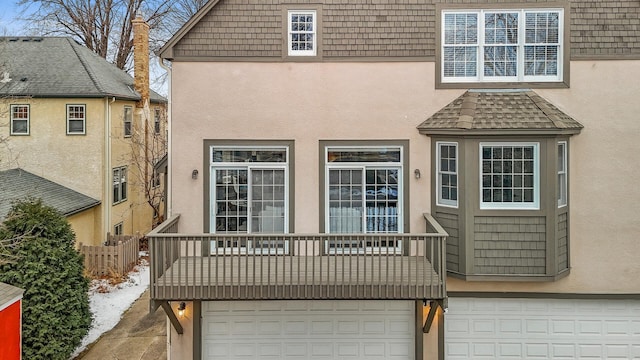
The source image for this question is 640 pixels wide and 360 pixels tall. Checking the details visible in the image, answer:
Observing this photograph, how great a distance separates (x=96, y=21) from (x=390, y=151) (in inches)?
1068

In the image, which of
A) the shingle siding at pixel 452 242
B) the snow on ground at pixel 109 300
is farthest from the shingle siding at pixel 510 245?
the snow on ground at pixel 109 300

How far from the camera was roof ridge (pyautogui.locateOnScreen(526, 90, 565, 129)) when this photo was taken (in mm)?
8750

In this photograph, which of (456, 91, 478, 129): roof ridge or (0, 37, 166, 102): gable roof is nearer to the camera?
(456, 91, 478, 129): roof ridge

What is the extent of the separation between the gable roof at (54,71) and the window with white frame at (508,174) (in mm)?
14089

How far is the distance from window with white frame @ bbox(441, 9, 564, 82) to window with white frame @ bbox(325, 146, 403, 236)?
6.80ft

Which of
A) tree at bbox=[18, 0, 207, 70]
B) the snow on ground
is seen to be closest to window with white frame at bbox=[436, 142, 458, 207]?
the snow on ground

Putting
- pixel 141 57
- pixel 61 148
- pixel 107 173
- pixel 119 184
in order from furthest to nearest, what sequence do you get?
pixel 141 57 → pixel 119 184 → pixel 107 173 → pixel 61 148

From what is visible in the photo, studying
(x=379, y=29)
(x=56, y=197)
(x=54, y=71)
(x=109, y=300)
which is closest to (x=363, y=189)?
(x=379, y=29)

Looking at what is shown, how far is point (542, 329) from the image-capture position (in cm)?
944

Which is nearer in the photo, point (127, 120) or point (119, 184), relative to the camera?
point (119, 184)

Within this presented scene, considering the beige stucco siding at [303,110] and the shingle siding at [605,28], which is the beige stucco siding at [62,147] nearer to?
the beige stucco siding at [303,110]

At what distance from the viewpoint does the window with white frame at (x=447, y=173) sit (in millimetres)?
9164

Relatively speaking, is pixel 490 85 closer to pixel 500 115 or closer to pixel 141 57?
pixel 500 115

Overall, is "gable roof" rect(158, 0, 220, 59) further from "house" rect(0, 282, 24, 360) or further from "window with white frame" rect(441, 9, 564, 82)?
"house" rect(0, 282, 24, 360)
